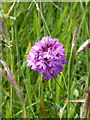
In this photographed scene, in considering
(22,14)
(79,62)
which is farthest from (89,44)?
(22,14)

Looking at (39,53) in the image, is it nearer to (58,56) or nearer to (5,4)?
(58,56)

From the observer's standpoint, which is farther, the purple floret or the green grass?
the green grass

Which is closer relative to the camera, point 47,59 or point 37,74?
point 47,59

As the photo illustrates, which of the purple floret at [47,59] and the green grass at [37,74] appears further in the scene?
the green grass at [37,74]
